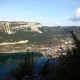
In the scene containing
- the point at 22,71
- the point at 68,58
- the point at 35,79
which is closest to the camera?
the point at 68,58

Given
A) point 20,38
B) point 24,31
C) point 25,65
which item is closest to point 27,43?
point 20,38

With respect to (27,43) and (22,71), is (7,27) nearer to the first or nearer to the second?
(27,43)

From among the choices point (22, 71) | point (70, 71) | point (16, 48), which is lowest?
point (16, 48)

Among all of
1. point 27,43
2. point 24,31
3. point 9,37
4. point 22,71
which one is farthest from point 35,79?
point 24,31

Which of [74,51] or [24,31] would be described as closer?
[74,51]

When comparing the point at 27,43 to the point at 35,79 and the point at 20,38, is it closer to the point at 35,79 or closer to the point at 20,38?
the point at 20,38

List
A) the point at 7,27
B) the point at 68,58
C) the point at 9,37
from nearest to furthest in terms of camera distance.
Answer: the point at 68,58
the point at 9,37
the point at 7,27

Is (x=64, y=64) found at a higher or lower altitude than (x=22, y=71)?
higher
